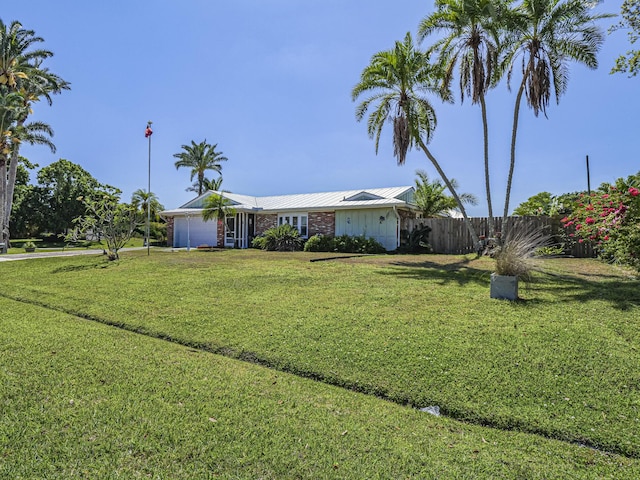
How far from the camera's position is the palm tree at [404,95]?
14867 millimetres

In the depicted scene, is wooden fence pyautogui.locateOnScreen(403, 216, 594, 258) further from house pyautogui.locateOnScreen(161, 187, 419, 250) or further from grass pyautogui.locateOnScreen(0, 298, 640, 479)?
grass pyautogui.locateOnScreen(0, 298, 640, 479)

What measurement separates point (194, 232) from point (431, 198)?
16104 millimetres

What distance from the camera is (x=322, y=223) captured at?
71.7ft

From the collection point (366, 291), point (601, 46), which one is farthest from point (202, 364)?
point (601, 46)

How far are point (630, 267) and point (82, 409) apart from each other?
1131 centimetres

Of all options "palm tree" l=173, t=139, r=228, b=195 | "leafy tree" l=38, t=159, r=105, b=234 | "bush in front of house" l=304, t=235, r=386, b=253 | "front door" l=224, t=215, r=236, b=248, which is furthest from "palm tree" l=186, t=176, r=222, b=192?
"bush in front of house" l=304, t=235, r=386, b=253

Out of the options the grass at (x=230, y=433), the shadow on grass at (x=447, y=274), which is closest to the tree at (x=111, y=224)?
the shadow on grass at (x=447, y=274)

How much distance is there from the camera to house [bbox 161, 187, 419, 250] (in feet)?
65.3

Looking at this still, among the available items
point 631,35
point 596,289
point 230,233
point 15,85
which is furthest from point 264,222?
point 15,85

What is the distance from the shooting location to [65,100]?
30.0m

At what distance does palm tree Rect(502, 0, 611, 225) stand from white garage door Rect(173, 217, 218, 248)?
19.0m

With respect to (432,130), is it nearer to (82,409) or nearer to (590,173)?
(82,409)

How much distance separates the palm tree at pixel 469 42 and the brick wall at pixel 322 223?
8.98 m

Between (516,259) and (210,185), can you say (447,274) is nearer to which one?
(516,259)
